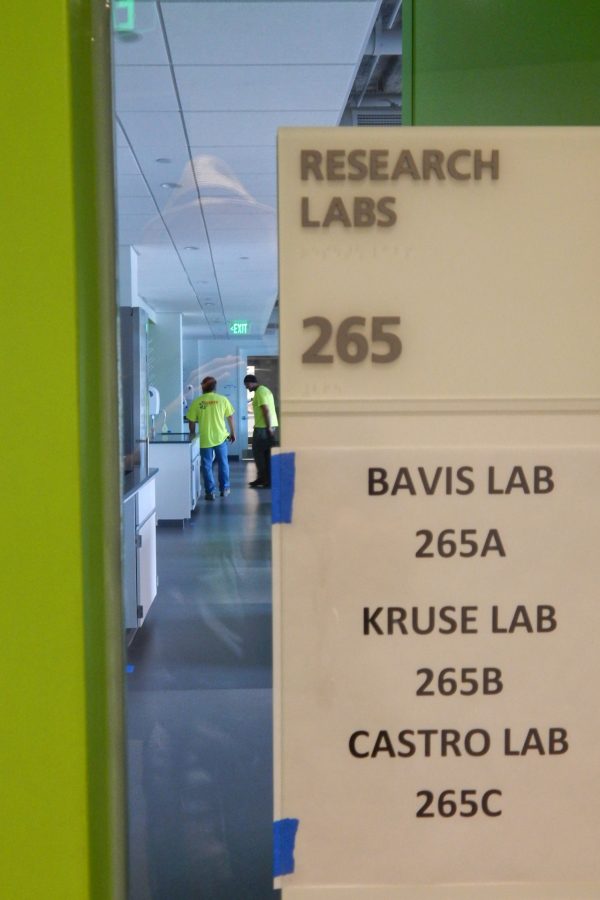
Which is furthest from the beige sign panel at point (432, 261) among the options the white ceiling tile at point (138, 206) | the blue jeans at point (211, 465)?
the blue jeans at point (211, 465)

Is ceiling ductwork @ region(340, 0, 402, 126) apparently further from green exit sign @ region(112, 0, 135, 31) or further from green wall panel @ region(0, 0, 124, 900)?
green wall panel @ region(0, 0, 124, 900)

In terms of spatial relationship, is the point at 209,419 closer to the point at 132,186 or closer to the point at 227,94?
the point at 132,186

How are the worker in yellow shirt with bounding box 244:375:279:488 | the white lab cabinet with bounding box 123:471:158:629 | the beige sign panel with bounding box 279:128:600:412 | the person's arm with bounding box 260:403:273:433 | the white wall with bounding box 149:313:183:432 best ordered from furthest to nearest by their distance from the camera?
the white wall with bounding box 149:313:183:432
the person's arm with bounding box 260:403:273:433
the worker in yellow shirt with bounding box 244:375:279:488
the white lab cabinet with bounding box 123:471:158:629
the beige sign panel with bounding box 279:128:600:412

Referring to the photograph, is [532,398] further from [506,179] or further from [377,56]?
[377,56]

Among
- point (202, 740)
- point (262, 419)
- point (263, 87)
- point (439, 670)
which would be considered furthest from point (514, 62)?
point (262, 419)

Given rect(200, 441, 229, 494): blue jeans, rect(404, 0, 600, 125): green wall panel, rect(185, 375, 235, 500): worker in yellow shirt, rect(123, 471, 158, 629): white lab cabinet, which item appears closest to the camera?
rect(404, 0, 600, 125): green wall panel

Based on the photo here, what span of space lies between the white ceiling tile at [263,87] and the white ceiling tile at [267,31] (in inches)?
3.7

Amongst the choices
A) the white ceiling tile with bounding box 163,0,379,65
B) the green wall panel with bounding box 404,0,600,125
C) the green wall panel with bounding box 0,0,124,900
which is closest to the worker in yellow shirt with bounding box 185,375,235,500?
the white ceiling tile with bounding box 163,0,379,65

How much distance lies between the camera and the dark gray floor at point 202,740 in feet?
7.90

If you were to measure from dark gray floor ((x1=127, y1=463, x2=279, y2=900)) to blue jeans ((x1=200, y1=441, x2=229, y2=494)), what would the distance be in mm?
3806

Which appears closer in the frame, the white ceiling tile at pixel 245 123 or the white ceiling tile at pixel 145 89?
the white ceiling tile at pixel 145 89

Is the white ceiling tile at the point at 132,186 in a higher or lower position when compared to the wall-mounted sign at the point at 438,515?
higher

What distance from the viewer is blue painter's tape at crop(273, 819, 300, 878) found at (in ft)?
3.86

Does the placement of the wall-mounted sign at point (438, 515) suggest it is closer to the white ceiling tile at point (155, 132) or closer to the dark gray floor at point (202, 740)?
the dark gray floor at point (202, 740)
